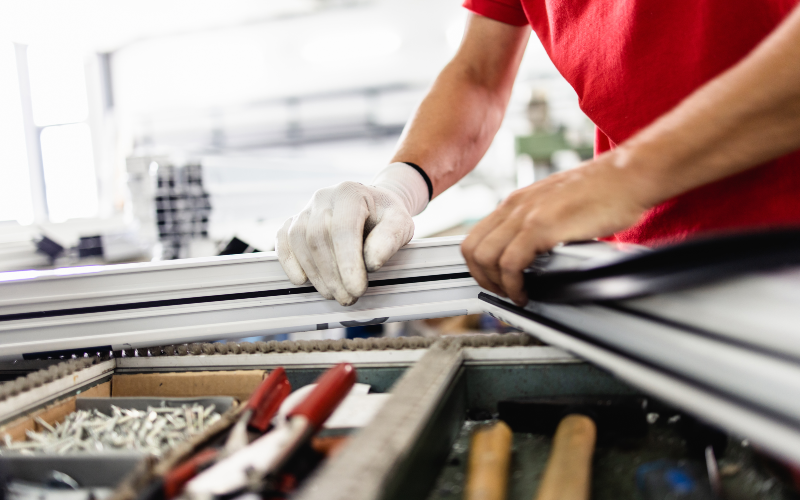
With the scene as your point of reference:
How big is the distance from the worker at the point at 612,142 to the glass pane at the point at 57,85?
23.8ft

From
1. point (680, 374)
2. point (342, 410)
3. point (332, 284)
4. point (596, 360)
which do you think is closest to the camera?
point (680, 374)

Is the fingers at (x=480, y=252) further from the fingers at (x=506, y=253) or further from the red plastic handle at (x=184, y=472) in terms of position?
the red plastic handle at (x=184, y=472)

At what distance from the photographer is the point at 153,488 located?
0.38 m

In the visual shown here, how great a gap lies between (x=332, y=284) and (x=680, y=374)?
0.51m

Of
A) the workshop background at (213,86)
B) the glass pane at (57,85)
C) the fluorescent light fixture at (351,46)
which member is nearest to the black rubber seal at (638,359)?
the workshop background at (213,86)

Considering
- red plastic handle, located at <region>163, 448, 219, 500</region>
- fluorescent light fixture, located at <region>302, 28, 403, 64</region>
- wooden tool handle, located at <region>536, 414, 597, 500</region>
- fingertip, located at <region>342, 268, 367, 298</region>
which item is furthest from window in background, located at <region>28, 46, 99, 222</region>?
wooden tool handle, located at <region>536, 414, 597, 500</region>

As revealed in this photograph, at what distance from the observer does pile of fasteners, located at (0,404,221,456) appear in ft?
1.98

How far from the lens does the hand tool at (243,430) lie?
1.31 ft

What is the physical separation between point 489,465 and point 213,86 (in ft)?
23.7

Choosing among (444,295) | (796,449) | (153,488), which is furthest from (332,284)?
(796,449)

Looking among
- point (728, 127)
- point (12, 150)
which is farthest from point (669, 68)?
point (12, 150)

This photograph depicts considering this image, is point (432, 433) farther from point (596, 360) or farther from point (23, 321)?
point (23, 321)

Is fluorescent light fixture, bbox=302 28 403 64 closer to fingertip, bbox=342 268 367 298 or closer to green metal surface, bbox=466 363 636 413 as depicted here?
fingertip, bbox=342 268 367 298

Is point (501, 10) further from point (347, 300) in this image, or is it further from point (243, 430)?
point (243, 430)
